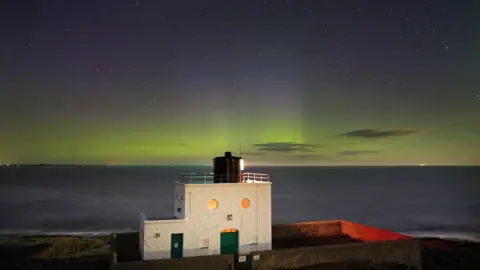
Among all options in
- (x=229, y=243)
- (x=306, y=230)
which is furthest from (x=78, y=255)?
(x=306, y=230)

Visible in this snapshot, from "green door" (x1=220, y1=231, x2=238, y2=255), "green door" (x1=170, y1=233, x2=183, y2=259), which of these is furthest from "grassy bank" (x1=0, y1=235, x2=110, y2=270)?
"green door" (x1=220, y1=231, x2=238, y2=255)

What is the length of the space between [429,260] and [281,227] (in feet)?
26.8

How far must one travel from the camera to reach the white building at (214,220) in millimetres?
11586

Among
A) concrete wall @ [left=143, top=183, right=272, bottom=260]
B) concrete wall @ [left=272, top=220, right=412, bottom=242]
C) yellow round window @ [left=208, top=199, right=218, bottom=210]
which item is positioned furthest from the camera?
concrete wall @ [left=272, top=220, right=412, bottom=242]

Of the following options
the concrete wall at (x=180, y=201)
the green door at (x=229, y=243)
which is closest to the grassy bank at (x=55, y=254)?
the concrete wall at (x=180, y=201)

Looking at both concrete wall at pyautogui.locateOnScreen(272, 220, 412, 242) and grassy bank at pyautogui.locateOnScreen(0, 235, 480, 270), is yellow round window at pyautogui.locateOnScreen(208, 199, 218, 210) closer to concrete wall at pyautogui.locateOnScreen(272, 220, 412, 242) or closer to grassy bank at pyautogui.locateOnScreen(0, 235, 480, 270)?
concrete wall at pyautogui.locateOnScreen(272, 220, 412, 242)

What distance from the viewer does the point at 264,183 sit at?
12547mm

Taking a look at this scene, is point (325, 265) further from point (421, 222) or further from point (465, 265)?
point (421, 222)

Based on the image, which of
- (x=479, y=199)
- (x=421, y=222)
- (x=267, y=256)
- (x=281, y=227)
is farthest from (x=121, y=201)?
(x=479, y=199)

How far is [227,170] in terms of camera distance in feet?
41.8

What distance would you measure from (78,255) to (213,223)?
13011mm

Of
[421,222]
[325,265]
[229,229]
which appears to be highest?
[229,229]

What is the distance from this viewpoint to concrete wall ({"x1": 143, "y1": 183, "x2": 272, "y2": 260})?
11539mm

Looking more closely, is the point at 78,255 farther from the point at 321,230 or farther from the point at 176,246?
the point at 321,230
